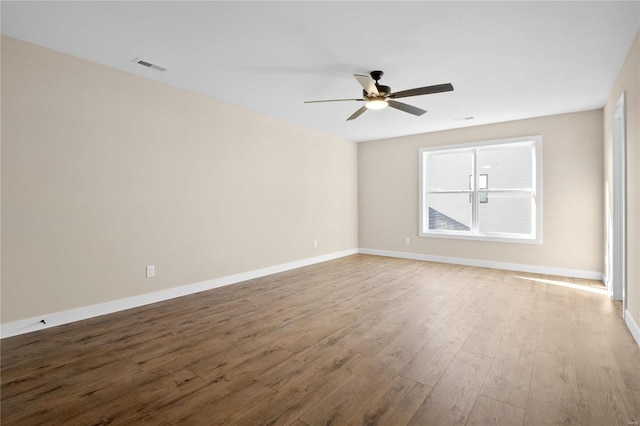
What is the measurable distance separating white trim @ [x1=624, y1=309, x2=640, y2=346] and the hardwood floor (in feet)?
0.27

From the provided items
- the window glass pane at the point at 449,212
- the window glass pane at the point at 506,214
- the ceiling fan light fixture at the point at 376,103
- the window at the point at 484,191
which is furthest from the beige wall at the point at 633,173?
the window glass pane at the point at 449,212

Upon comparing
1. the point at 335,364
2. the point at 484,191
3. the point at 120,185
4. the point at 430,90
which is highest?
the point at 430,90

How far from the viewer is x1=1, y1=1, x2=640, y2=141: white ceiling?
2309 millimetres

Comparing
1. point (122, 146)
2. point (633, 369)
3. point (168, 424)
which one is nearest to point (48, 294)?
point (122, 146)

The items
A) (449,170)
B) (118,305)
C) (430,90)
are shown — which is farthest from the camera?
(449,170)

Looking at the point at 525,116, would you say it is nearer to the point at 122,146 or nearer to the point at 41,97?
the point at 122,146

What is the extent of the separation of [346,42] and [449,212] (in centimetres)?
438

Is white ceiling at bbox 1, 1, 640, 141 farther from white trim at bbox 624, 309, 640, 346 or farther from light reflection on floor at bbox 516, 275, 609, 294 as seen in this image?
light reflection on floor at bbox 516, 275, 609, 294

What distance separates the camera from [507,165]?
18.0 feet

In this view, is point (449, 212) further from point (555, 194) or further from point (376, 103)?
point (376, 103)

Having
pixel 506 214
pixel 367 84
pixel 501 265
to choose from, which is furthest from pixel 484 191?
pixel 367 84

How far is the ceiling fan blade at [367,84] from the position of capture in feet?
9.50

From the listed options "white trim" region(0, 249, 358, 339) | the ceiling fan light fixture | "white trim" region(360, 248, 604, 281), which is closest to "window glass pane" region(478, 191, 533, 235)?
"white trim" region(360, 248, 604, 281)

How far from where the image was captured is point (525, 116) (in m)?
5.05
